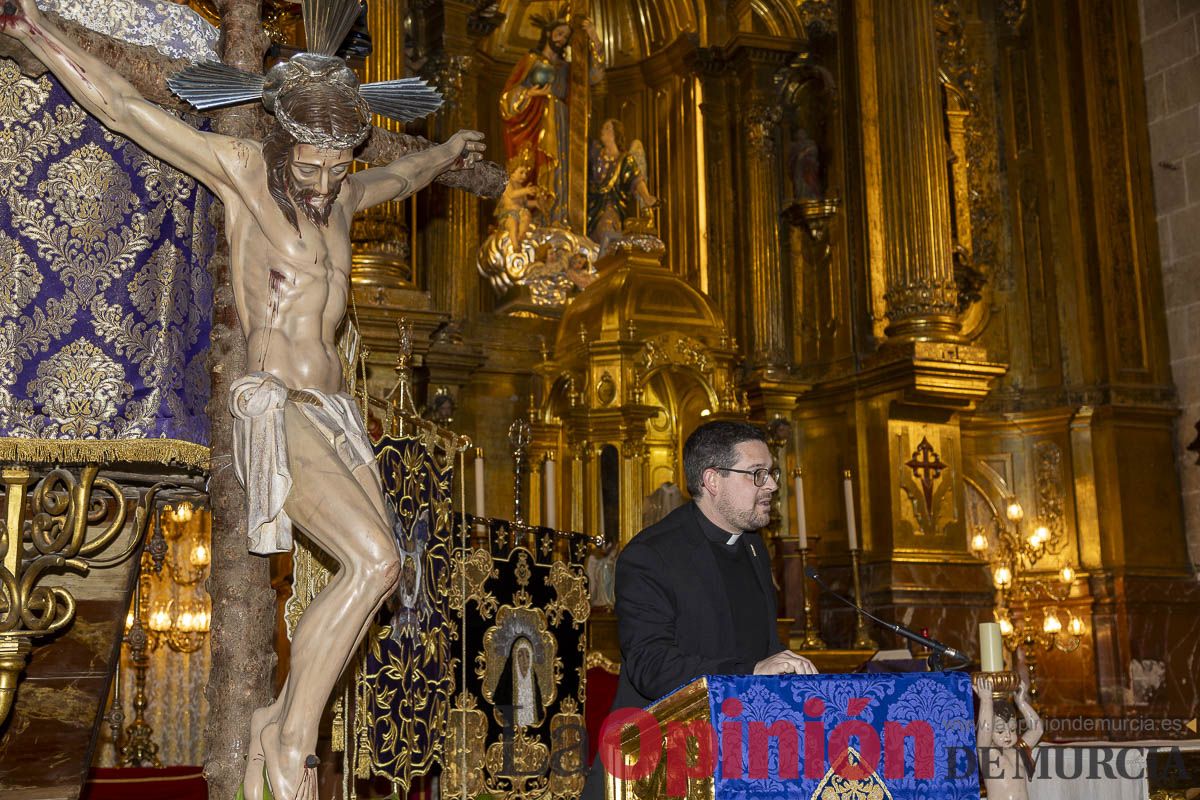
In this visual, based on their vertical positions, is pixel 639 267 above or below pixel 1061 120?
below

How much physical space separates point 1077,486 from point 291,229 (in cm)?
910

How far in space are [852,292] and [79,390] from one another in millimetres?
8814

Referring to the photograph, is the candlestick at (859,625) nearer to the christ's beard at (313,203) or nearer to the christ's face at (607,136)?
the christ's face at (607,136)

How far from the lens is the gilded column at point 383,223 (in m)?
9.06

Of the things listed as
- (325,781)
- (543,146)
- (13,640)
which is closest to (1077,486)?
(543,146)

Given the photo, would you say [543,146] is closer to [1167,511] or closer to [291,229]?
[1167,511]

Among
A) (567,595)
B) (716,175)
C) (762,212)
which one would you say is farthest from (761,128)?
(567,595)

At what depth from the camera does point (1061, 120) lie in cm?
1209

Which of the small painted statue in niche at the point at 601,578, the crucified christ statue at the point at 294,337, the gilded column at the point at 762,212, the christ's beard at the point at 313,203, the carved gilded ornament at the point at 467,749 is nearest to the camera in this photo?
the crucified christ statue at the point at 294,337

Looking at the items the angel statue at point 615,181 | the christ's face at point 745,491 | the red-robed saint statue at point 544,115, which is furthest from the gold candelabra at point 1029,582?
the christ's face at point 745,491

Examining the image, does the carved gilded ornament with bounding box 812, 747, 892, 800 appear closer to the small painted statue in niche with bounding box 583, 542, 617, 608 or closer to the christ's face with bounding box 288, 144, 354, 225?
the christ's face with bounding box 288, 144, 354, 225

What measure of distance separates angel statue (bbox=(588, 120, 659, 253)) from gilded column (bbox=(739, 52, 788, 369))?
3.41ft

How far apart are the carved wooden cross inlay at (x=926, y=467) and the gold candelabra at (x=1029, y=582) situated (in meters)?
0.72

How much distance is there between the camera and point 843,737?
3246mm
